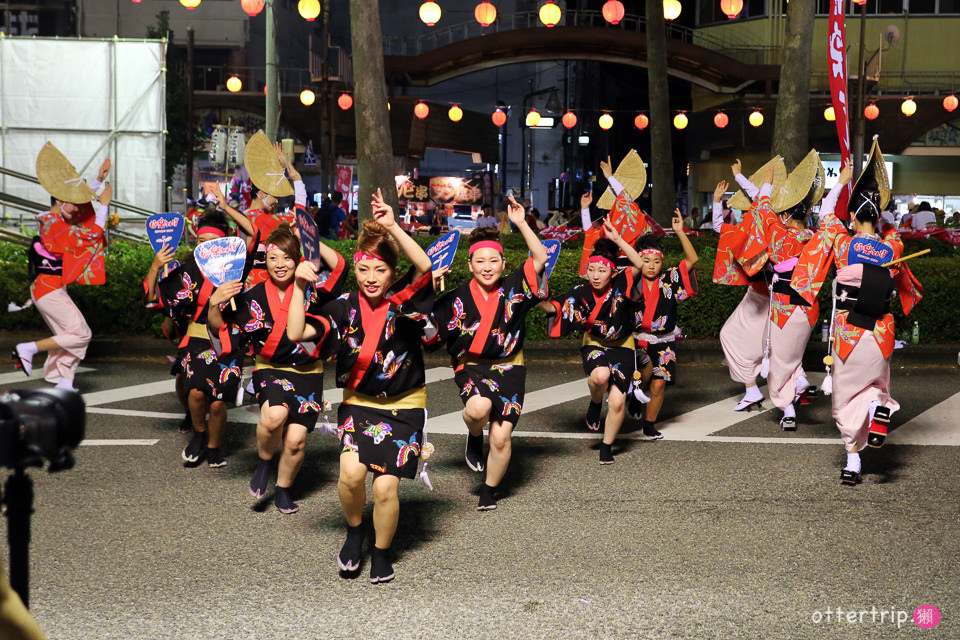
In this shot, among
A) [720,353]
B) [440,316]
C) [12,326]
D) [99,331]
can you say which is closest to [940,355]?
[720,353]

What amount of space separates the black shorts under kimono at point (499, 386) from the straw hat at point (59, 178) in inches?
166

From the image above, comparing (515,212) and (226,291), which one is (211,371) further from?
(515,212)

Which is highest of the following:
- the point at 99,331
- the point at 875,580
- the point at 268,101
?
the point at 268,101

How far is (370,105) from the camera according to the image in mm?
12898

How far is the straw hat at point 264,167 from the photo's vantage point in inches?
297

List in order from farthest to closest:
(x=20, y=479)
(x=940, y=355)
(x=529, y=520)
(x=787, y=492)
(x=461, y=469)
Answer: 1. (x=940, y=355)
2. (x=461, y=469)
3. (x=787, y=492)
4. (x=529, y=520)
5. (x=20, y=479)

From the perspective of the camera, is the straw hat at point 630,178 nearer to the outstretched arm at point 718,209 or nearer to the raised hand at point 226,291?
the outstretched arm at point 718,209

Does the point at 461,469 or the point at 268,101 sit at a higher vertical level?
the point at 268,101

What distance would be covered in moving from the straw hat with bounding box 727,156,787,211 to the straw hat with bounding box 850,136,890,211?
5.74ft

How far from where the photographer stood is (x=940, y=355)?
11258 mm

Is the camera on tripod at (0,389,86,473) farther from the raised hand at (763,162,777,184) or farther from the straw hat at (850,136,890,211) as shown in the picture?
the raised hand at (763,162,777,184)

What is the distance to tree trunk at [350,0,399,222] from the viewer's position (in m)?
12.8

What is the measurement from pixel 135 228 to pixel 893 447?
14400 mm

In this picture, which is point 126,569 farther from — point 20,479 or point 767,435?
point 767,435
